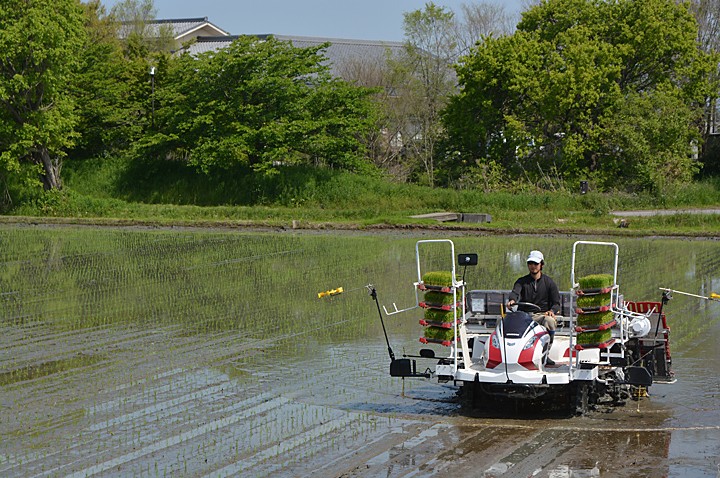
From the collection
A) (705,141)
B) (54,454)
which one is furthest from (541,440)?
(705,141)

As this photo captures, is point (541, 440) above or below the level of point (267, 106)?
below

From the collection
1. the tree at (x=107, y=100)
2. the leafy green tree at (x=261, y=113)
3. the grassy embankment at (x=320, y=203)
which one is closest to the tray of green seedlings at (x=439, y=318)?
the grassy embankment at (x=320, y=203)

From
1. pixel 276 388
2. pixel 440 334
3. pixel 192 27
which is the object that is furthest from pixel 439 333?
pixel 192 27

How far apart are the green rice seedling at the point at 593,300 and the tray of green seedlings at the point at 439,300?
1.32 meters

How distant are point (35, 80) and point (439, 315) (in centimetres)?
3094

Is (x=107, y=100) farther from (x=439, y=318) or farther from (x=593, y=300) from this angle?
(x=593, y=300)

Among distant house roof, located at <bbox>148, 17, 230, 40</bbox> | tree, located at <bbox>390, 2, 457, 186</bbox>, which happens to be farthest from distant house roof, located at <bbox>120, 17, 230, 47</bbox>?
tree, located at <bbox>390, 2, 457, 186</bbox>

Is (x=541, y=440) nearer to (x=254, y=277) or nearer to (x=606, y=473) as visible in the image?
(x=606, y=473)

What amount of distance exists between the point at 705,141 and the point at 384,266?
26.4 metres

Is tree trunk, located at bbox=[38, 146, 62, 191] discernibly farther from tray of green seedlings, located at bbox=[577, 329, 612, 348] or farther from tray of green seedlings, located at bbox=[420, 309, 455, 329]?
tray of green seedlings, located at bbox=[577, 329, 612, 348]

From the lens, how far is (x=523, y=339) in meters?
10.8

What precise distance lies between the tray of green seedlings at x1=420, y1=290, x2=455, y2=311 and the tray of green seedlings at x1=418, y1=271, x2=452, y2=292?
59mm

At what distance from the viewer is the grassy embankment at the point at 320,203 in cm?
3372

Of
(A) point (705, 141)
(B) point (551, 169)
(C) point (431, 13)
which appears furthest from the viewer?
(C) point (431, 13)
